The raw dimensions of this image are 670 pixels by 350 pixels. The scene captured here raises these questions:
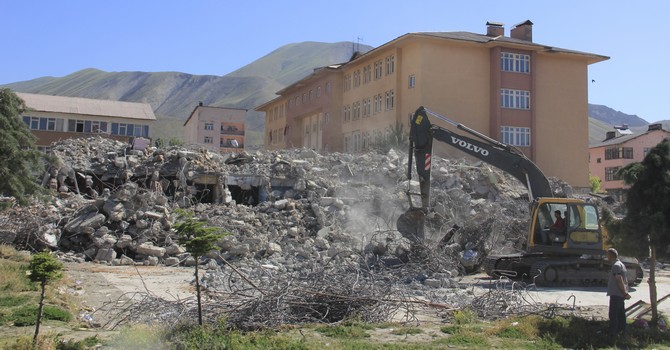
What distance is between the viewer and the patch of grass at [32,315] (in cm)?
935

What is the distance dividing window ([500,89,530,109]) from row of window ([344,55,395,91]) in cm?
736

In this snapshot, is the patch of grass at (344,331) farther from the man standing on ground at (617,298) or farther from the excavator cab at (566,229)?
the excavator cab at (566,229)

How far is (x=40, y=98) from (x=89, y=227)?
52.5m

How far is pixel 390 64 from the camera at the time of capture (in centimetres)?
4203

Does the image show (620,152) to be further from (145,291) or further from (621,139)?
(145,291)

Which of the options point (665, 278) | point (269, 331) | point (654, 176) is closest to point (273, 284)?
point (269, 331)

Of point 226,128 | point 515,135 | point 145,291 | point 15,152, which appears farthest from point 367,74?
point 226,128

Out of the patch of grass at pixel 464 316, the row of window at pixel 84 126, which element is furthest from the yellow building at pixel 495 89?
the row of window at pixel 84 126

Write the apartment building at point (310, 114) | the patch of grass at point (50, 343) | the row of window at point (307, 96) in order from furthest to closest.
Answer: the row of window at point (307, 96), the apartment building at point (310, 114), the patch of grass at point (50, 343)

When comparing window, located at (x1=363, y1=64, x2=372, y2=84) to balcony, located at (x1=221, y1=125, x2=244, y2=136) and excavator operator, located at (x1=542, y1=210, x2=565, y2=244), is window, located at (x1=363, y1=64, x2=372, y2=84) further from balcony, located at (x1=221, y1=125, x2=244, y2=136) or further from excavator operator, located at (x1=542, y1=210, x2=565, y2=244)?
balcony, located at (x1=221, y1=125, x2=244, y2=136)

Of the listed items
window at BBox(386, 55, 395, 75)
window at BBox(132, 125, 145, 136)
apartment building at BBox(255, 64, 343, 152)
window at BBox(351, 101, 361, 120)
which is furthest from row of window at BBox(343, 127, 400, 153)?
window at BBox(132, 125, 145, 136)

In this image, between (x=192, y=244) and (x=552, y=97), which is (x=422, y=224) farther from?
(x=552, y=97)

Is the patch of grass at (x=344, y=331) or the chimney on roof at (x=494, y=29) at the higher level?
the chimney on roof at (x=494, y=29)

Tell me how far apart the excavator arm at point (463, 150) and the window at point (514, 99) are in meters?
23.0
